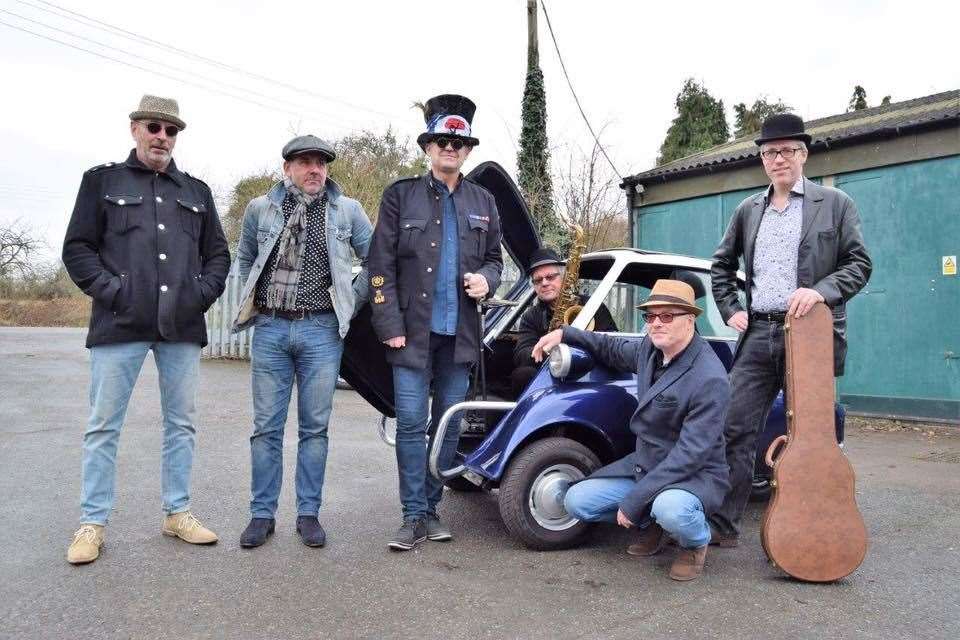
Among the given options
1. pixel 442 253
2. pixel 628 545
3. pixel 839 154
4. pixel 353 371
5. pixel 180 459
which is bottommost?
pixel 628 545

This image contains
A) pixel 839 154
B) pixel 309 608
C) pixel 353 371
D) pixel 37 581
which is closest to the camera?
pixel 309 608

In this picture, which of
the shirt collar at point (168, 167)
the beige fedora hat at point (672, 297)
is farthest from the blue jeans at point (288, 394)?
the beige fedora hat at point (672, 297)

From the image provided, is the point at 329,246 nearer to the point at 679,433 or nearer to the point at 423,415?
the point at 423,415

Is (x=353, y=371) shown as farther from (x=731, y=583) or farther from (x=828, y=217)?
(x=828, y=217)

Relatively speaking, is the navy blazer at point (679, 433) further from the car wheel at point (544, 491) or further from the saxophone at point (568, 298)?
the saxophone at point (568, 298)

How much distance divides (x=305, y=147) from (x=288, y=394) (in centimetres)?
129

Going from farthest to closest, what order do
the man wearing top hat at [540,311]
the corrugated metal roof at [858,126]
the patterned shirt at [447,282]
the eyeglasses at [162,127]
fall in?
the corrugated metal roof at [858,126] < the man wearing top hat at [540,311] < the patterned shirt at [447,282] < the eyeglasses at [162,127]

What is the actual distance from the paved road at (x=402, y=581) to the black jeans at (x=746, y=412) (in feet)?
0.87

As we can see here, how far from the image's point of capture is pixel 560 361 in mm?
3836

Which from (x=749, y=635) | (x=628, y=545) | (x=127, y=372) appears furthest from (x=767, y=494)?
(x=127, y=372)

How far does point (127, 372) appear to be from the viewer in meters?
3.71

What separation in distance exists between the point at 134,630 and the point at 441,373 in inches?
73.5

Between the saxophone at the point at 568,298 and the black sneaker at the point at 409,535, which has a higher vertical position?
the saxophone at the point at 568,298

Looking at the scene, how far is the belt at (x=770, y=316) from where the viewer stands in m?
3.85
